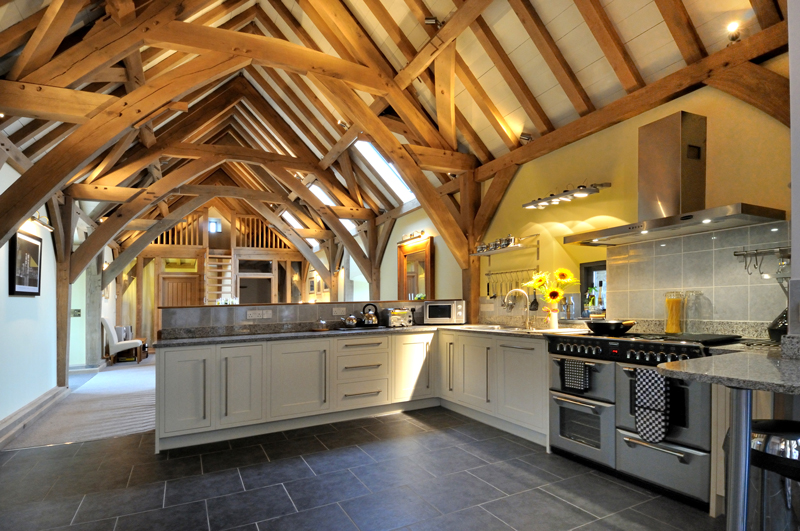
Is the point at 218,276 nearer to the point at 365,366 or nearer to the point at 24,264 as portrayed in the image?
the point at 24,264

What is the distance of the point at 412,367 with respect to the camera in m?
4.58

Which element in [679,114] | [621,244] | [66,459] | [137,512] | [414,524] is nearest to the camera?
[414,524]

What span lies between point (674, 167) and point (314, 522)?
10.1 feet

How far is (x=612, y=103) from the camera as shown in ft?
12.3

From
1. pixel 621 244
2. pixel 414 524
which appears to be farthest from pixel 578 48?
pixel 414 524

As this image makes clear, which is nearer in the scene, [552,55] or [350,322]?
[552,55]

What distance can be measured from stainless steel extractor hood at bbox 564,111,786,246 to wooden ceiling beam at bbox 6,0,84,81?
4.06 metres

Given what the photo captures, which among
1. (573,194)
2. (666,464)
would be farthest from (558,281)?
(666,464)

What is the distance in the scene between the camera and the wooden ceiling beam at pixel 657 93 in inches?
110

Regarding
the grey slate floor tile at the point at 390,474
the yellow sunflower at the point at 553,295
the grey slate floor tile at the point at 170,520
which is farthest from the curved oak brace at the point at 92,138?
the yellow sunflower at the point at 553,295

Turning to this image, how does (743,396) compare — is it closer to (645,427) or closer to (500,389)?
(645,427)

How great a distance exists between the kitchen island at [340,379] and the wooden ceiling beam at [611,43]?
206cm

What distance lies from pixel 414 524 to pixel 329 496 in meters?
0.58

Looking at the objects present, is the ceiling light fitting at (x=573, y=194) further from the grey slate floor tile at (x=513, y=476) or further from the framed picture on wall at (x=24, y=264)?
the framed picture on wall at (x=24, y=264)
